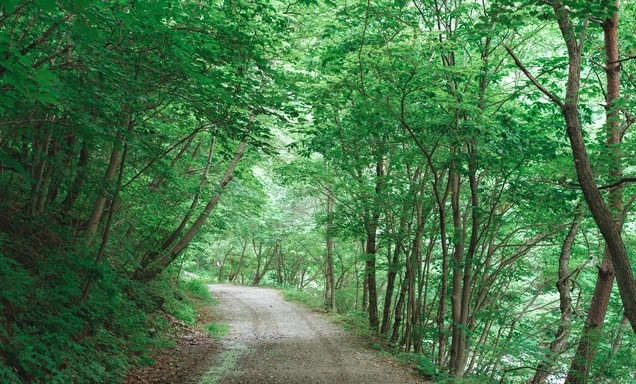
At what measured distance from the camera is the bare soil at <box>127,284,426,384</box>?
827 cm

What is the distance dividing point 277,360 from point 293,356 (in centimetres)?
60

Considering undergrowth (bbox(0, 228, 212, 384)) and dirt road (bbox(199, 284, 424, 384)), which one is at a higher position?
undergrowth (bbox(0, 228, 212, 384))

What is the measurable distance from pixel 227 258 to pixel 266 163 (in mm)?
18907

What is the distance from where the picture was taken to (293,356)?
1041 cm

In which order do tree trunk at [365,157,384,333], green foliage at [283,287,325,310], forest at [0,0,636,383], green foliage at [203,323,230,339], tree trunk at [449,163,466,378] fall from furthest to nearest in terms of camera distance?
green foliage at [283,287,325,310], green foliage at [203,323,230,339], tree trunk at [365,157,384,333], tree trunk at [449,163,466,378], forest at [0,0,636,383]

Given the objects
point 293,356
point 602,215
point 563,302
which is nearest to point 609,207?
point 602,215

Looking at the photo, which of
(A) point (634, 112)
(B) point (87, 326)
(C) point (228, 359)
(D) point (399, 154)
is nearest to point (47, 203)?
(B) point (87, 326)

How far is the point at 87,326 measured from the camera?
7.65m

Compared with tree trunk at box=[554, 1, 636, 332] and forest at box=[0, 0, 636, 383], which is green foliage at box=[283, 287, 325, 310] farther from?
tree trunk at box=[554, 1, 636, 332]

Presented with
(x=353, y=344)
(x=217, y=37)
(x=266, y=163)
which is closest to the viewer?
(x=217, y=37)

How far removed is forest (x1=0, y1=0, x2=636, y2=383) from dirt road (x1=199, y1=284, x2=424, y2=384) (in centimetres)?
127

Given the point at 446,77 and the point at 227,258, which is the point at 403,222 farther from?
the point at 227,258

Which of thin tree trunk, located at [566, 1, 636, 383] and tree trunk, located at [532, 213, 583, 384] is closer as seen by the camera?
thin tree trunk, located at [566, 1, 636, 383]

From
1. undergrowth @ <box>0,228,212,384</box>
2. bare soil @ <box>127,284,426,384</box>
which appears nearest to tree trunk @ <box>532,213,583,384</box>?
bare soil @ <box>127,284,426,384</box>
